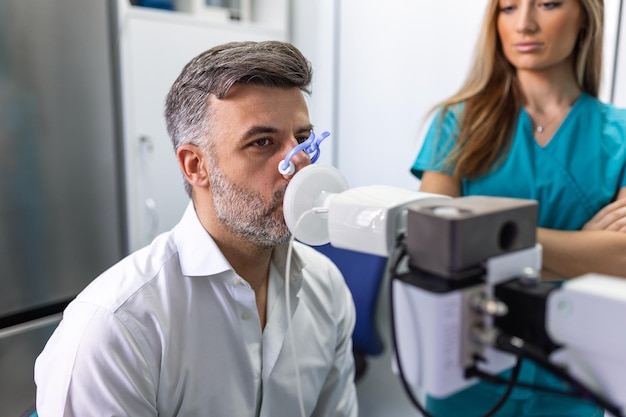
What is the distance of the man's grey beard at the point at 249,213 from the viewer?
1.00m

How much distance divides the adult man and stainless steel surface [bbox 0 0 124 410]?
65 centimetres

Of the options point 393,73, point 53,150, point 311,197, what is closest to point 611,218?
point 311,197

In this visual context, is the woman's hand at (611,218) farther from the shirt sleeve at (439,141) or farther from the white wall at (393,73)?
the white wall at (393,73)

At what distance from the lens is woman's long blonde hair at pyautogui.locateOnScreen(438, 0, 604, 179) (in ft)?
3.81

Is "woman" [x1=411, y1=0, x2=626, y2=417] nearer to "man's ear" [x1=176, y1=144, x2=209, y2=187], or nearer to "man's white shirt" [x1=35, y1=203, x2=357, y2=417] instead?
"man's white shirt" [x1=35, y1=203, x2=357, y2=417]

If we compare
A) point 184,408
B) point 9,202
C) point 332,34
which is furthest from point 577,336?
point 332,34

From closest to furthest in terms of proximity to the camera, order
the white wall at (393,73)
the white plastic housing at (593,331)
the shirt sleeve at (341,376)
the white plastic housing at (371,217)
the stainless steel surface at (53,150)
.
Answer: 1. the white plastic housing at (593,331)
2. the white plastic housing at (371,217)
3. the shirt sleeve at (341,376)
4. the stainless steel surface at (53,150)
5. the white wall at (393,73)

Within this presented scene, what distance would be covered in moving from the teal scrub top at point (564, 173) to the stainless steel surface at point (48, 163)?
1.14 meters

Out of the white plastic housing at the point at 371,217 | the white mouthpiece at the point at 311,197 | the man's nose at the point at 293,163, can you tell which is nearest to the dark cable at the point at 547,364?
the white plastic housing at the point at 371,217

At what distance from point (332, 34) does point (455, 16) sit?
1.95 ft

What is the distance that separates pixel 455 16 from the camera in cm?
197

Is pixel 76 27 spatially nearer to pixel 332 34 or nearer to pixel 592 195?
pixel 332 34

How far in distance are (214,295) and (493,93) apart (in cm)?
76

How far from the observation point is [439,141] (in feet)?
4.06
